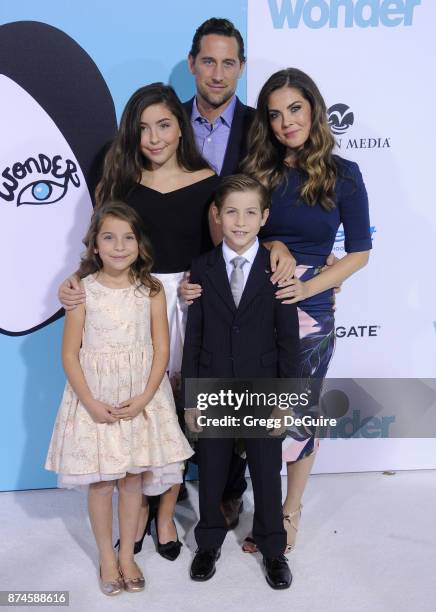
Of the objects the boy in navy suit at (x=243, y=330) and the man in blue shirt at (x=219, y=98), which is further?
the man in blue shirt at (x=219, y=98)

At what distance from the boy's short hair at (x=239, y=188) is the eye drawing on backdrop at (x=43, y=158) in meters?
0.91

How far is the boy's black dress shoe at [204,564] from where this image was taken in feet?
7.84


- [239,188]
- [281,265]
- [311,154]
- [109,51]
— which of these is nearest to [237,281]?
[281,265]

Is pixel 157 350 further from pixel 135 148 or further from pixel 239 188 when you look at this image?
pixel 135 148

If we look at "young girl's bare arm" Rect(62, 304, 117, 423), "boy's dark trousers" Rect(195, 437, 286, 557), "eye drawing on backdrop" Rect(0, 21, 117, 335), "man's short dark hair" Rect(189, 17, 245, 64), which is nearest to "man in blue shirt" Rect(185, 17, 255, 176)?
"man's short dark hair" Rect(189, 17, 245, 64)

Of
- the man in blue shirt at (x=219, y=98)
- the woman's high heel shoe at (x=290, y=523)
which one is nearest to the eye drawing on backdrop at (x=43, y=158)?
the man in blue shirt at (x=219, y=98)

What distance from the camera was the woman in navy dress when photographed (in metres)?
2.30

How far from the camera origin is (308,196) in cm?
231

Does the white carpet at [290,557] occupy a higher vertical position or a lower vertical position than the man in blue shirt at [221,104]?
lower

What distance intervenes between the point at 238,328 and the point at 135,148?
73cm

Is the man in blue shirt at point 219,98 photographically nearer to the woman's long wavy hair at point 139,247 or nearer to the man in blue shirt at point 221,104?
the man in blue shirt at point 221,104

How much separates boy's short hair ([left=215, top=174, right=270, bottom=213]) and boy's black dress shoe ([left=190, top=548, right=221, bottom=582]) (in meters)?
1.21

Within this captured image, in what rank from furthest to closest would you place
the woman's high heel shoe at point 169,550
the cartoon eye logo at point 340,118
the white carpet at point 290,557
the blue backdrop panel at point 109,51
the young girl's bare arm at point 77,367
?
→ the cartoon eye logo at point 340,118 → the blue backdrop panel at point 109,51 → the woman's high heel shoe at point 169,550 → the white carpet at point 290,557 → the young girl's bare arm at point 77,367

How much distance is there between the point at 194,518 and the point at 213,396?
825 mm
